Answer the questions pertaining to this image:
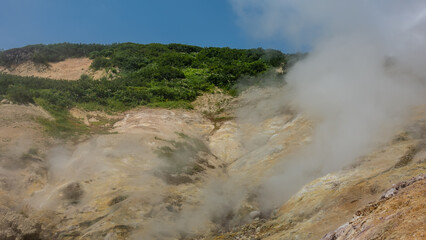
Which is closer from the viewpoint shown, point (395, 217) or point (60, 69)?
point (395, 217)

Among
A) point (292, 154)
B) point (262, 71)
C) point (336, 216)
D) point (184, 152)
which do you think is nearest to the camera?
point (336, 216)

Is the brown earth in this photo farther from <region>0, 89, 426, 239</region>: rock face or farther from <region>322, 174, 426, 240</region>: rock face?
<region>322, 174, 426, 240</region>: rock face

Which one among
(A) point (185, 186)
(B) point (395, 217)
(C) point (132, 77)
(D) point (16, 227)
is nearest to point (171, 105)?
(C) point (132, 77)

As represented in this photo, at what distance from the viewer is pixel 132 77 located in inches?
1075

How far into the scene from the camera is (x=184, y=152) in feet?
49.6

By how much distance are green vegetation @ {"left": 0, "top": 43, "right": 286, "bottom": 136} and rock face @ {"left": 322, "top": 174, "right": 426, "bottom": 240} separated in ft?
41.1

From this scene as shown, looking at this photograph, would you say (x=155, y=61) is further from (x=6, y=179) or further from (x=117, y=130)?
(x=6, y=179)

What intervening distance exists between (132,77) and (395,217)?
24.7 metres

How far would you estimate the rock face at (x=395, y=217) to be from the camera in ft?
13.3

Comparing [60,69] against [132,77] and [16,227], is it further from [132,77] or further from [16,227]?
[16,227]

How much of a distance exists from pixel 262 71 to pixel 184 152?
47.0 ft

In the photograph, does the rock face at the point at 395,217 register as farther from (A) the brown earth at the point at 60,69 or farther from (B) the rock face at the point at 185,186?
(A) the brown earth at the point at 60,69

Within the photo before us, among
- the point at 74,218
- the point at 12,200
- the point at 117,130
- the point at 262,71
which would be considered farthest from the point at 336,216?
the point at 262,71

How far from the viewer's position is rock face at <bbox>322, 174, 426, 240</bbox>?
4039 millimetres
